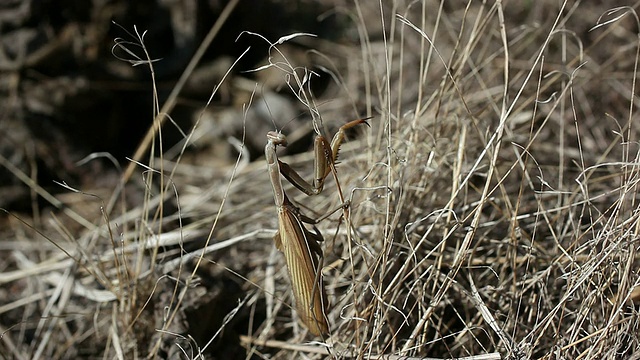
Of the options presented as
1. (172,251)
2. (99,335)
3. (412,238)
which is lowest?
(99,335)

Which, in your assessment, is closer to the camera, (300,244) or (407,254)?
(300,244)

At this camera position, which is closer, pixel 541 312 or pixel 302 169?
pixel 541 312

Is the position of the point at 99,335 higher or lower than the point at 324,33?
lower

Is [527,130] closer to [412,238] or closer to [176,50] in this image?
[412,238]

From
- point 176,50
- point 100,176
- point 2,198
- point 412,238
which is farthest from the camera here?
point 176,50

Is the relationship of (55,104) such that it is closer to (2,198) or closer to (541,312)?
(2,198)

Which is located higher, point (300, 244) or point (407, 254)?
point (300, 244)

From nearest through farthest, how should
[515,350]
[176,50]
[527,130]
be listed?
1. [515,350]
2. [527,130]
3. [176,50]

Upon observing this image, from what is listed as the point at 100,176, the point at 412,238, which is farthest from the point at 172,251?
the point at 100,176
